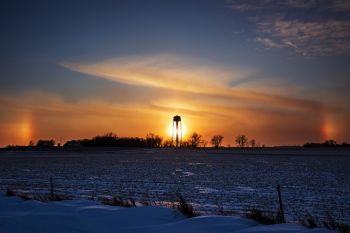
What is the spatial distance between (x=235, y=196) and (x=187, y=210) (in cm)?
883

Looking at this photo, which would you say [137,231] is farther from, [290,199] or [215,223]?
[290,199]

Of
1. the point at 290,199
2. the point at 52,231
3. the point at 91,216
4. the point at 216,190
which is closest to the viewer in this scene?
the point at 52,231

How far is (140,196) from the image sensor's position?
20.5 metres

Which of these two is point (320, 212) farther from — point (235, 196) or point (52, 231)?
point (52, 231)

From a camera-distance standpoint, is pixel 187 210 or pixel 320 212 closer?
pixel 187 210

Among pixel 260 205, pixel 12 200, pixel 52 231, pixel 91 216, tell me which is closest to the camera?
pixel 52 231

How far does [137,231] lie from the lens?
1032 centimetres

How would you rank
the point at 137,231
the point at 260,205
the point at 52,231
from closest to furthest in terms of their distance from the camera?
the point at 52,231, the point at 137,231, the point at 260,205

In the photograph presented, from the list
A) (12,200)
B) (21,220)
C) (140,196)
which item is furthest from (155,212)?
(140,196)

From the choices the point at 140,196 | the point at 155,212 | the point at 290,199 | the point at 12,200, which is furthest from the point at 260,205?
the point at 12,200

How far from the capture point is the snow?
9844mm

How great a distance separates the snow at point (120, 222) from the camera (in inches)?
388

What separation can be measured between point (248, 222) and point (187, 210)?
2.34 metres

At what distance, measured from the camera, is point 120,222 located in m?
11.4
